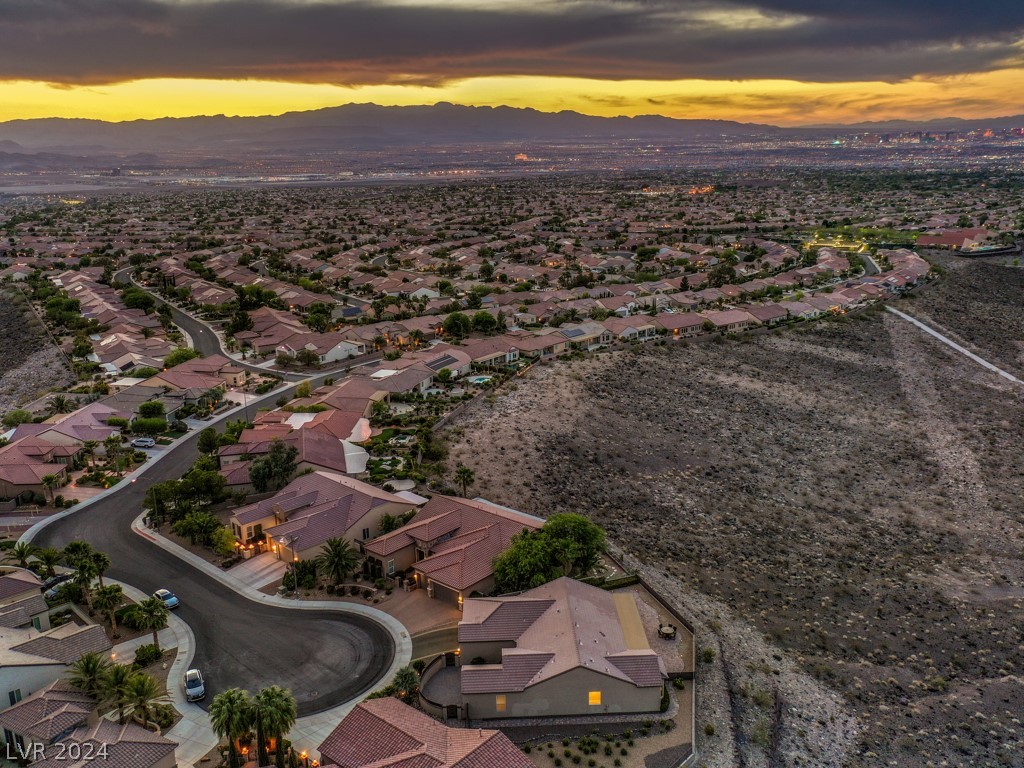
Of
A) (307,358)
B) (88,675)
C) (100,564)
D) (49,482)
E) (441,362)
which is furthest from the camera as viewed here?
(307,358)

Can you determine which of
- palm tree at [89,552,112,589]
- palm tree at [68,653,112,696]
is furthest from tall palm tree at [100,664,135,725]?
palm tree at [89,552,112,589]

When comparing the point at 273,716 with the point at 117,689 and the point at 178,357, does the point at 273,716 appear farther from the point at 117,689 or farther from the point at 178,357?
the point at 178,357

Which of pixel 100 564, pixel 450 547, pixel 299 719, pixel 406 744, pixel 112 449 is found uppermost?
pixel 100 564

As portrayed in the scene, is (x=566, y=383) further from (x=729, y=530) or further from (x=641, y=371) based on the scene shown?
(x=729, y=530)

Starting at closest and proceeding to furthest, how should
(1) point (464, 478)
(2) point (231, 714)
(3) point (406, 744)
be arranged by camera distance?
(2) point (231, 714), (3) point (406, 744), (1) point (464, 478)

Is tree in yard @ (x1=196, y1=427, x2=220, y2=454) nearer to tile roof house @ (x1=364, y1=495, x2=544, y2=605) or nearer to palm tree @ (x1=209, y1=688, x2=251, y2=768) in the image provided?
tile roof house @ (x1=364, y1=495, x2=544, y2=605)

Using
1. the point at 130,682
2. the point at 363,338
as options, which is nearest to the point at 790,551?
the point at 130,682

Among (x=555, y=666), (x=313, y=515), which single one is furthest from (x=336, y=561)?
(x=555, y=666)
